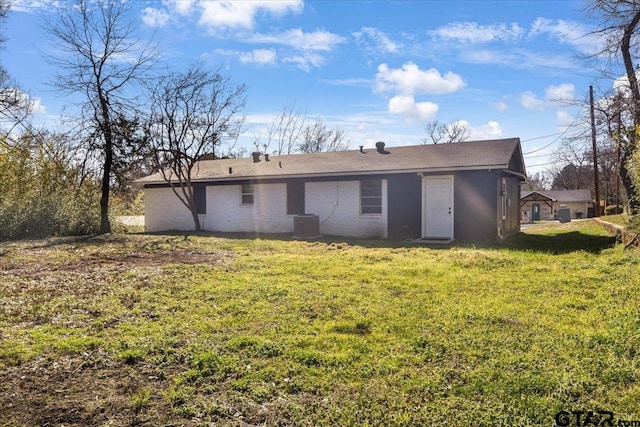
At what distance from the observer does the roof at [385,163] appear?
512 inches

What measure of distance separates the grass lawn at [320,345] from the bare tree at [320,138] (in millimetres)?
32079

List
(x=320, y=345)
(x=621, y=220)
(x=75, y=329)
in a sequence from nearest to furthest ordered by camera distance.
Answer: (x=320, y=345)
(x=75, y=329)
(x=621, y=220)

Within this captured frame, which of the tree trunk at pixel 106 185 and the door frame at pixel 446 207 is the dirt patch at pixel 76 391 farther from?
the tree trunk at pixel 106 185

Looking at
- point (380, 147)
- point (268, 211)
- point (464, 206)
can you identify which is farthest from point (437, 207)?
point (268, 211)

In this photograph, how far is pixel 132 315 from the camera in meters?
5.07

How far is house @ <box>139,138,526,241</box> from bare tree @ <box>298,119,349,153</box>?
20.0 metres

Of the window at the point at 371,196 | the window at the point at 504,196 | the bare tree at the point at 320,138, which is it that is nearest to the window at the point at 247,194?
the window at the point at 371,196

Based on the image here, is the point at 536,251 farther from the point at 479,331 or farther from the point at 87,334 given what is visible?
the point at 87,334

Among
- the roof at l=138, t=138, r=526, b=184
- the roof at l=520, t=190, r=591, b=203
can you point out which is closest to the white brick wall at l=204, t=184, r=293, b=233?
the roof at l=138, t=138, r=526, b=184

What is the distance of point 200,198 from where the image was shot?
17922 mm

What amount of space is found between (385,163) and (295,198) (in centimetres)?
372

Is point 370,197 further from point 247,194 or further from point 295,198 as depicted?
point 247,194

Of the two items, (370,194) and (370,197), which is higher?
(370,194)

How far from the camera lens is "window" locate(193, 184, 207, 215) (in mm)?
17797
